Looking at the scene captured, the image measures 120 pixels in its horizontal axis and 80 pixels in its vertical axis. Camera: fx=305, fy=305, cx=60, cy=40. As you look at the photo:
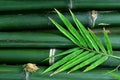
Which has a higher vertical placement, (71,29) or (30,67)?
(71,29)

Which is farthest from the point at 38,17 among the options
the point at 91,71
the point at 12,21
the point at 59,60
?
the point at 91,71

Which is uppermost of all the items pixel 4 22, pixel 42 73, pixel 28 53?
pixel 4 22

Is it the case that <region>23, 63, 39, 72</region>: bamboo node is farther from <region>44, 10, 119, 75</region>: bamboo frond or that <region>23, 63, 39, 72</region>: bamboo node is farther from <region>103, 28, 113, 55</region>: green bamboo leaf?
<region>103, 28, 113, 55</region>: green bamboo leaf

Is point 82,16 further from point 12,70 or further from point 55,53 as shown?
point 12,70

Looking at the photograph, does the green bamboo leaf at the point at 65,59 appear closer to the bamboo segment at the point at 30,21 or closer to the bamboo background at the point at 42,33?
the bamboo background at the point at 42,33

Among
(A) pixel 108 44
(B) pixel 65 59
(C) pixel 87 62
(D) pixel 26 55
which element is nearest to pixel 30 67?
(D) pixel 26 55

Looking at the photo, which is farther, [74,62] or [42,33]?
[42,33]

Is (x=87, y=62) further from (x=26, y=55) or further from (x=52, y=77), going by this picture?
(x=26, y=55)
